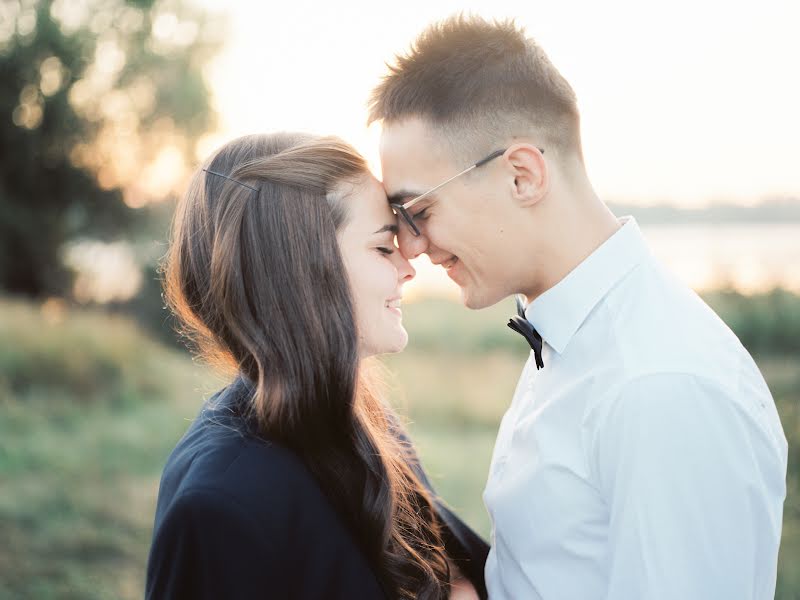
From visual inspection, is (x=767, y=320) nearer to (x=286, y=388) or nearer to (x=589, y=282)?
(x=589, y=282)

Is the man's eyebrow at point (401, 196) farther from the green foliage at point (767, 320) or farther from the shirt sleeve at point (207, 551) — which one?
the green foliage at point (767, 320)

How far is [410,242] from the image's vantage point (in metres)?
2.30

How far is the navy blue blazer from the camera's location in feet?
5.51

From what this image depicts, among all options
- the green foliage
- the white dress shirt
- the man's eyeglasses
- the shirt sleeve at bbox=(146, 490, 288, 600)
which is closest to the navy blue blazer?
the shirt sleeve at bbox=(146, 490, 288, 600)

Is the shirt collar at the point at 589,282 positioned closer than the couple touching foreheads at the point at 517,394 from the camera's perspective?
No

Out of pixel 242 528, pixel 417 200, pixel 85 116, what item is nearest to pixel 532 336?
pixel 417 200

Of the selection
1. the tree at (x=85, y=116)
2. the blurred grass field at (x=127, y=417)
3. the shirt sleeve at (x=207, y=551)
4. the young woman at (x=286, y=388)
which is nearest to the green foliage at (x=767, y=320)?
the blurred grass field at (x=127, y=417)

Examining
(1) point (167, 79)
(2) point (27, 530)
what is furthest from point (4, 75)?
(2) point (27, 530)

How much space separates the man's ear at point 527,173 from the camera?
2.09 metres

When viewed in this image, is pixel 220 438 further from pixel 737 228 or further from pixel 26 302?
pixel 26 302

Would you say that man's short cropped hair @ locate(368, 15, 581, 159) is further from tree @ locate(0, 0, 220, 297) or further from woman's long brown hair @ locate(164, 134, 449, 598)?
tree @ locate(0, 0, 220, 297)

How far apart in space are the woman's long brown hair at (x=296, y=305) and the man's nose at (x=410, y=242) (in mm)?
270

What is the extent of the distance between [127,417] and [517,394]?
5.81 m

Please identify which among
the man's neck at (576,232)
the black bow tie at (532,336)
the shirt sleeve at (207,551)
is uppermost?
the man's neck at (576,232)
